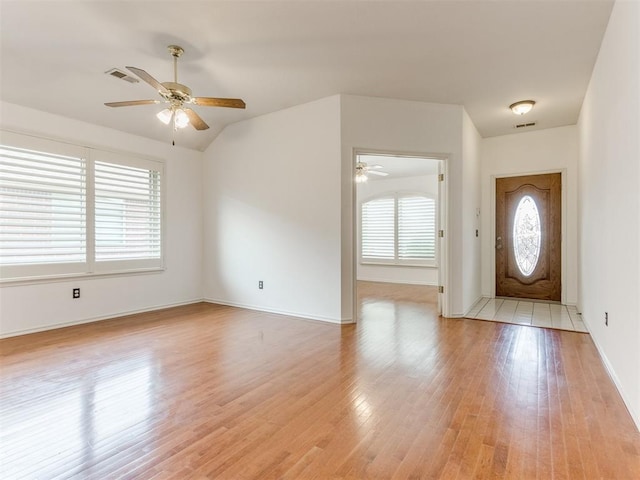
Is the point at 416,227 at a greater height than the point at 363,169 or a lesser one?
lesser

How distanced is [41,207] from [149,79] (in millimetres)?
2467

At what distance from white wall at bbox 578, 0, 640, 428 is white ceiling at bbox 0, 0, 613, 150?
41 centimetres

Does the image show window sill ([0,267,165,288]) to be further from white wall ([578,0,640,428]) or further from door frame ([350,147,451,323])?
white wall ([578,0,640,428])

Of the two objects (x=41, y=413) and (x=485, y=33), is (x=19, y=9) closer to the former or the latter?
(x=41, y=413)

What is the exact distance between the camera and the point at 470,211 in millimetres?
5117

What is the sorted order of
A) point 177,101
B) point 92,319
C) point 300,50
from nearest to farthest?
point 177,101
point 300,50
point 92,319

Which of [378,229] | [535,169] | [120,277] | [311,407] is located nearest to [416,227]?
[378,229]

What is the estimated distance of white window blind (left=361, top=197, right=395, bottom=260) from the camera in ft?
27.5

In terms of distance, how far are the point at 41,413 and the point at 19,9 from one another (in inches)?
117

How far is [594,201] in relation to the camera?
360 centimetres

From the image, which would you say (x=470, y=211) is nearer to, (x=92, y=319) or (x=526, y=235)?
(x=526, y=235)

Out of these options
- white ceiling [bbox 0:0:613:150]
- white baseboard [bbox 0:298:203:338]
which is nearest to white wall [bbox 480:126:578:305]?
white ceiling [bbox 0:0:613:150]

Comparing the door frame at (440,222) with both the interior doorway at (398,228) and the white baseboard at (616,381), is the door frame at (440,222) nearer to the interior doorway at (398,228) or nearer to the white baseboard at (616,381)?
the white baseboard at (616,381)

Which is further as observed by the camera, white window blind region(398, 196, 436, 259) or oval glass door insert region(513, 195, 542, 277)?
white window blind region(398, 196, 436, 259)
